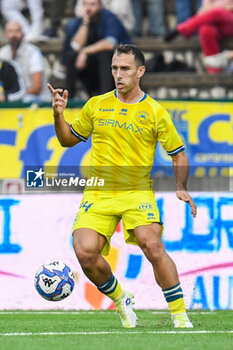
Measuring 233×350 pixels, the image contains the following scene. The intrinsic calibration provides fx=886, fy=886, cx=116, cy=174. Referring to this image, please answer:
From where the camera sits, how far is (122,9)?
552 inches

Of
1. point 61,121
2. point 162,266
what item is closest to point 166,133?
point 61,121

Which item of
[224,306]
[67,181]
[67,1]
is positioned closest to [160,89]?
[67,1]

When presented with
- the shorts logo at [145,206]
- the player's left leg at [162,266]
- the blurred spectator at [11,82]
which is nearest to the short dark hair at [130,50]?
the shorts logo at [145,206]

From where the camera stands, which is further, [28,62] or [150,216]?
[28,62]

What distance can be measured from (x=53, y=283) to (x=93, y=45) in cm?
596

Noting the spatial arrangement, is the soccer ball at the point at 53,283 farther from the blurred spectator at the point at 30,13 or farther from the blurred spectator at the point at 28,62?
the blurred spectator at the point at 30,13

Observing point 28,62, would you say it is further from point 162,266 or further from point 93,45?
point 162,266

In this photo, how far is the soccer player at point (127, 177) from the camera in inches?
274

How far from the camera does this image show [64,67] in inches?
532

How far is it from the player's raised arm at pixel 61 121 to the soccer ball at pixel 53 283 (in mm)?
1060

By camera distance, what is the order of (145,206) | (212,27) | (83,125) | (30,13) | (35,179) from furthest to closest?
(30,13) < (212,27) < (35,179) < (83,125) < (145,206)

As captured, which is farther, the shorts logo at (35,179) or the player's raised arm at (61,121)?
the shorts logo at (35,179)

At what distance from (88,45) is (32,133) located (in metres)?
2.71

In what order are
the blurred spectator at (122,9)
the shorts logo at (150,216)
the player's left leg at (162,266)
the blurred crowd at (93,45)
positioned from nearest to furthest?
the player's left leg at (162,266) → the shorts logo at (150,216) → the blurred crowd at (93,45) → the blurred spectator at (122,9)
